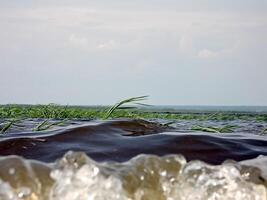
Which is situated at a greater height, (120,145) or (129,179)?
(120,145)

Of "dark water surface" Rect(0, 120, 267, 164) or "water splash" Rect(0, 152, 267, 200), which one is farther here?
"dark water surface" Rect(0, 120, 267, 164)

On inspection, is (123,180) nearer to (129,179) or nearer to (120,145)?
(129,179)

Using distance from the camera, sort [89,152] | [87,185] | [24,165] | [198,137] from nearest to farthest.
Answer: [87,185], [24,165], [89,152], [198,137]

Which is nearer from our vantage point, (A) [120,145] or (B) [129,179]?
(B) [129,179]

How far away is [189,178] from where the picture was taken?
9.14 ft

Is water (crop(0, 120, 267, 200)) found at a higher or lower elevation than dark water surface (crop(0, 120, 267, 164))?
lower

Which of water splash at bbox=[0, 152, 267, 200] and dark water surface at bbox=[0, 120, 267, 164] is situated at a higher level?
dark water surface at bbox=[0, 120, 267, 164]

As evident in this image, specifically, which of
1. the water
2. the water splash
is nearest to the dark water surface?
the water

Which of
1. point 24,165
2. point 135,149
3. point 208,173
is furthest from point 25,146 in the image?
point 208,173

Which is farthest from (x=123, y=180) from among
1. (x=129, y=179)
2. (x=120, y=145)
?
(x=120, y=145)

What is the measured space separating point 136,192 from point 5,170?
24.3 inches

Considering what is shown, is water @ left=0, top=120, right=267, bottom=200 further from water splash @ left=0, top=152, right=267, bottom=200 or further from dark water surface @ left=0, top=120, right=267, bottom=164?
dark water surface @ left=0, top=120, right=267, bottom=164

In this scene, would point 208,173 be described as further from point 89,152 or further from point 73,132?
point 73,132

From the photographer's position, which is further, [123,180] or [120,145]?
[120,145]
